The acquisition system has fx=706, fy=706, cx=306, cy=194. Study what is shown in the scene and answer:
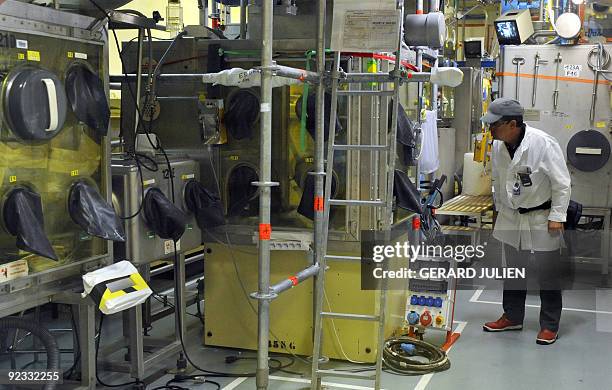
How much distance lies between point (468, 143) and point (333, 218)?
386cm

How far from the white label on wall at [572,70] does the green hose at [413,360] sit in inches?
129

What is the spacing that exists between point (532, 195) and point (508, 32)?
2.63 meters

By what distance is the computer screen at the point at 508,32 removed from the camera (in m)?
6.80

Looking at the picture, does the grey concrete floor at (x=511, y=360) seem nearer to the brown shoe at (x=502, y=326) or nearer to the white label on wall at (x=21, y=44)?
the brown shoe at (x=502, y=326)

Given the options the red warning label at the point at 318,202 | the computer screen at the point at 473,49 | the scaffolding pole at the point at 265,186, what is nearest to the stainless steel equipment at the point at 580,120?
the computer screen at the point at 473,49

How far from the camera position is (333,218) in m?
4.36

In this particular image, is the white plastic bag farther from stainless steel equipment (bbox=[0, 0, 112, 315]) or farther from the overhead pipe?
the overhead pipe

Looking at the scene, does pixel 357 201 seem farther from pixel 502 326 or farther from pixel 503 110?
pixel 502 326

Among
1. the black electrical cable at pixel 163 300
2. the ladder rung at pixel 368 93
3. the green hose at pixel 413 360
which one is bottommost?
the green hose at pixel 413 360

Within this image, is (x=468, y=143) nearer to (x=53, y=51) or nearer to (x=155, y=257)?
(x=155, y=257)

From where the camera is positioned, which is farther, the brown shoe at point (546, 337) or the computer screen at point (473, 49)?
the computer screen at point (473, 49)

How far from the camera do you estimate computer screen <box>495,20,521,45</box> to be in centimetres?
680

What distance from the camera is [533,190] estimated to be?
4.77m

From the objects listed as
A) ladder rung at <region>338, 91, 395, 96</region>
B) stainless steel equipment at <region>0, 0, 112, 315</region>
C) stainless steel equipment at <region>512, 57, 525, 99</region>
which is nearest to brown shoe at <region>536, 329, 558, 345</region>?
ladder rung at <region>338, 91, 395, 96</region>
